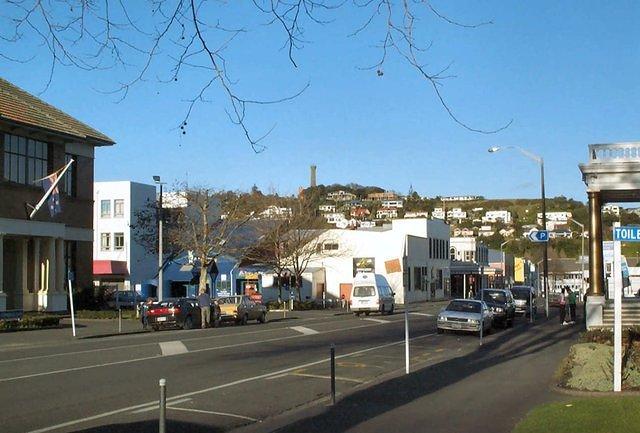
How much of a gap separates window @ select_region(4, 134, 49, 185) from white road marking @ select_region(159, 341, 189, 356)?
2039cm

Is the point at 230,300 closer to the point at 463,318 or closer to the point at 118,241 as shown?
the point at 463,318

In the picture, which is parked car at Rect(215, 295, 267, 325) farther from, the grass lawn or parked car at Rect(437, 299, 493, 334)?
the grass lawn

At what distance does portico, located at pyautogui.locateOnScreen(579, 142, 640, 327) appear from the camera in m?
30.8

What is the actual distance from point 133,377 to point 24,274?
101 ft

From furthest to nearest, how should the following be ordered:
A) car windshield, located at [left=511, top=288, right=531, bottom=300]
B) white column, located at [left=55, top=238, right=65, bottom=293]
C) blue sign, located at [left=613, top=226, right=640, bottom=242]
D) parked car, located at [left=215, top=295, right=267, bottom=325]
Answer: car windshield, located at [left=511, top=288, right=531, bottom=300] → white column, located at [left=55, top=238, right=65, bottom=293] → parked car, located at [left=215, top=295, right=267, bottom=325] → blue sign, located at [left=613, top=226, right=640, bottom=242]

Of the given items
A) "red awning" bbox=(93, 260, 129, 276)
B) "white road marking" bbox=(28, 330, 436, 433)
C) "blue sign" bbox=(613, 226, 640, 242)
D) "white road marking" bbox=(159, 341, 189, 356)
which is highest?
"blue sign" bbox=(613, 226, 640, 242)

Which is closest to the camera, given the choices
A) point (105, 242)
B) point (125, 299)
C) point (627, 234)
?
point (627, 234)

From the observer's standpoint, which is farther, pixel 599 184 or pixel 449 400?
pixel 599 184

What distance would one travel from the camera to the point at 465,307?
32.5 metres

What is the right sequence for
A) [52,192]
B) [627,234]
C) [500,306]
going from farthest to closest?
[52,192] < [500,306] < [627,234]

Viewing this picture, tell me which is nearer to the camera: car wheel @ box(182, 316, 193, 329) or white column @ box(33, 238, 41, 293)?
car wheel @ box(182, 316, 193, 329)

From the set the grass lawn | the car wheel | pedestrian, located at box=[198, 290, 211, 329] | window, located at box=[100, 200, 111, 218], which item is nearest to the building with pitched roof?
the car wheel

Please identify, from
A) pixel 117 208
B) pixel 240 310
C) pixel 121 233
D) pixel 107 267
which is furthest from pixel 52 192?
pixel 117 208

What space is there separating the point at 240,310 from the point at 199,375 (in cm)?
2273
